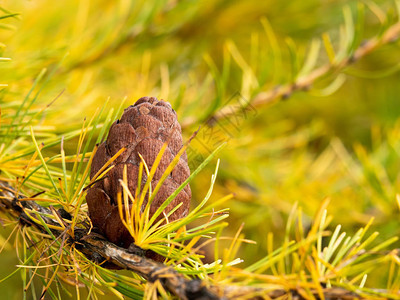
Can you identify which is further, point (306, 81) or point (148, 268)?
point (306, 81)

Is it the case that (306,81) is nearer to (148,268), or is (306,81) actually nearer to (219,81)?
(219,81)

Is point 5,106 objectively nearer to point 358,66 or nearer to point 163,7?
point 163,7

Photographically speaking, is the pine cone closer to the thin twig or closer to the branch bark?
the branch bark

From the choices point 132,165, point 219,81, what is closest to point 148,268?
point 132,165

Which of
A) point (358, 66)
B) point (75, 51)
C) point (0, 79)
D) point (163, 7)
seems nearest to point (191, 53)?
point (163, 7)

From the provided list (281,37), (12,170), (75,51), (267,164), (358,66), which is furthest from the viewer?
(358,66)

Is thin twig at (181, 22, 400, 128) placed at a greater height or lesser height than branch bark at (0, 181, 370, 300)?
greater

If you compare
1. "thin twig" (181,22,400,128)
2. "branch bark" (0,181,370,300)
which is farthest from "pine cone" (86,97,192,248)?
"thin twig" (181,22,400,128)
